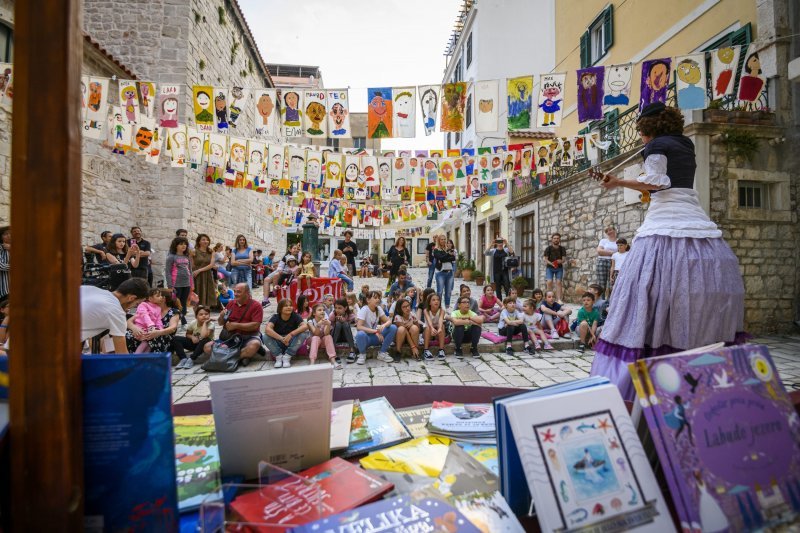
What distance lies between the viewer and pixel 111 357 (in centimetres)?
75

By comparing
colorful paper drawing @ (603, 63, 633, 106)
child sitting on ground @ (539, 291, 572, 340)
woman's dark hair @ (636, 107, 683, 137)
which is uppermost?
colorful paper drawing @ (603, 63, 633, 106)

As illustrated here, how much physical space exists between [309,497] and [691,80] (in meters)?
7.58

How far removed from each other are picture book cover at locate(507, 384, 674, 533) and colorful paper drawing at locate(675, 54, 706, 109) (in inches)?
277

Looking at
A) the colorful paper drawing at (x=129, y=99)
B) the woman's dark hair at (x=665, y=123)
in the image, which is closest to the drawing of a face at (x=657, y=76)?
the woman's dark hair at (x=665, y=123)

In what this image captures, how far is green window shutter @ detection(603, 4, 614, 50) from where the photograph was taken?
9.87 meters

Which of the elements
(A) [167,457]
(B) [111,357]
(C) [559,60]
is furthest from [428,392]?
(C) [559,60]

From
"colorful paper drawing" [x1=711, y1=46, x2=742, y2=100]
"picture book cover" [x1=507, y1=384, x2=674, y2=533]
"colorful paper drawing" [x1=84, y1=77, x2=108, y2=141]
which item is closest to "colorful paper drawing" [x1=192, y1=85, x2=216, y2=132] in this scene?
"colorful paper drawing" [x1=84, y1=77, x2=108, y2=141]

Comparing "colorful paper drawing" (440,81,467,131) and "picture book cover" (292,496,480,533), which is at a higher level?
"colorful paper drawing" (440,81,467,131)

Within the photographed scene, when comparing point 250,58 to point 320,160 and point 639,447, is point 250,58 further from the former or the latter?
point 639,447

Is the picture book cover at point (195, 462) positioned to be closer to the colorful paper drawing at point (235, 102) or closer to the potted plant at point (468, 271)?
the colorful paper drawing at point (235, 102)

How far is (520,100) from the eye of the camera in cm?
645

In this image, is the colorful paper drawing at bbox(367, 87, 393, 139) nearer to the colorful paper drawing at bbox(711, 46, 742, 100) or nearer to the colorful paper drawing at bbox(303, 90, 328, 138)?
the colorful paper drawing at bbox(303, 90, 328, 138)

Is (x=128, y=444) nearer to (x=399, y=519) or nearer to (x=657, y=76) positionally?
(x=399, y=519)

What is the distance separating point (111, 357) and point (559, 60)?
14.5 meters
